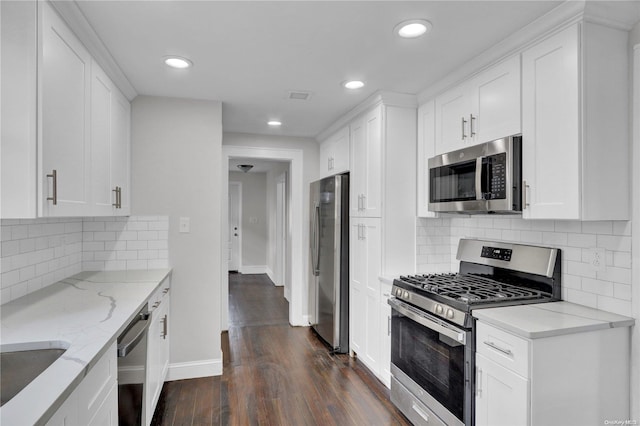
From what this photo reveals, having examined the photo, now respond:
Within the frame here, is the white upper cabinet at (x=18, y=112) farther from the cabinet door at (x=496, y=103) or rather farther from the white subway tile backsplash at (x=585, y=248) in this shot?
the white subway tile backsplash at (x=585, y=248)

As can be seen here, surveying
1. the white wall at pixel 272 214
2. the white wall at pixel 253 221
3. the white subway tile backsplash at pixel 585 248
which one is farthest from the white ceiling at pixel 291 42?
the white wall at pixel 253 221

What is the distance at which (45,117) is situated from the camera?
1.55 meters

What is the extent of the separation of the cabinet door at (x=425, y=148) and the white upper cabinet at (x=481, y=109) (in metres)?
0.06

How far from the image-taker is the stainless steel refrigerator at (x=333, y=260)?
3.64 meters

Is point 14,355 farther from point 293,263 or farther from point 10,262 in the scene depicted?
point 293,263

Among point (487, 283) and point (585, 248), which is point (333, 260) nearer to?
point (487, 283)

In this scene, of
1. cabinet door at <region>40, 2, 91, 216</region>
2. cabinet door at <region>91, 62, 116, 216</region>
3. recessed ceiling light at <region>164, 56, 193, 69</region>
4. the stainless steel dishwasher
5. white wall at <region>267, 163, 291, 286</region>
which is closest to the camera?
cabinet door at <region>40, 2, 91, 216</region>

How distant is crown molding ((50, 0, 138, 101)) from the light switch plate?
1.07 m

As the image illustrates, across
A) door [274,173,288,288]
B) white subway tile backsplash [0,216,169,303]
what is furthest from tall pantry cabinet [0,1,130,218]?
door [274,173,288,288]

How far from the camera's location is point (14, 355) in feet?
4.40

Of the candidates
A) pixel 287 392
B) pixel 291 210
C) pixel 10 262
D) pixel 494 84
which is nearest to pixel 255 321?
pixel 291 210

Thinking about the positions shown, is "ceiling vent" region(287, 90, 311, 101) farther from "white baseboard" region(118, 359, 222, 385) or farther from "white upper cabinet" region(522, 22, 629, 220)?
"white baseboard" region(118, 359, 222, 385)

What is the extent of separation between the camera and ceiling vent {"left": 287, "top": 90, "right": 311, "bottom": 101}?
3.00 m

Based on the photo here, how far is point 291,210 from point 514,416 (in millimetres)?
3362
